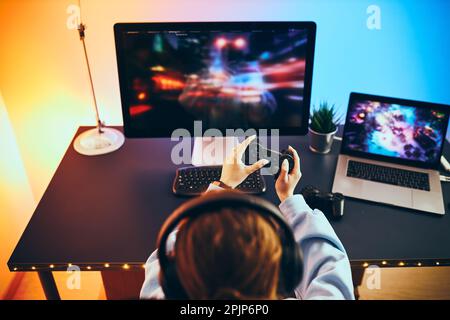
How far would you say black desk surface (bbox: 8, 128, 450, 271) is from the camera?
3.75 feet

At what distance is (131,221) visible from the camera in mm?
1248

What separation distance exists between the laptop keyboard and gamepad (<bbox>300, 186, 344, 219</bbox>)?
0.18 m

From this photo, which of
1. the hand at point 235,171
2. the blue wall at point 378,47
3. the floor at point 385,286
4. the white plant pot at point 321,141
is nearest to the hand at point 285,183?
the hand at point 235,171

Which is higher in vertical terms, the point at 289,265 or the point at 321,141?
the point at 289,265

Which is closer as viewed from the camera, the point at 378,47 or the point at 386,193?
the point at 386,193

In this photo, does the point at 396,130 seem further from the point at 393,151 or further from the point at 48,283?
the point at 48,283

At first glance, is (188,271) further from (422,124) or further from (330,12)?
(330,12)

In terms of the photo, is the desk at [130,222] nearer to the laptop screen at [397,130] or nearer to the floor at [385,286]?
the laptop screen at [397,130]

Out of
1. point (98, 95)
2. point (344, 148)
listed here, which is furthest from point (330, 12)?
point (98, 95)

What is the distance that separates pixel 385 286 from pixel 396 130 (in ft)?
2.69

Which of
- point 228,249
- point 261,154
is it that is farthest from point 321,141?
point 228,249

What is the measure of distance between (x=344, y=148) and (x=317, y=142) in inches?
3.7

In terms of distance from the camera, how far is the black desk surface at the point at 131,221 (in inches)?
45.0

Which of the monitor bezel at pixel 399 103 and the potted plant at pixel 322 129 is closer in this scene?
the monitor bezel at pixel 399 103
